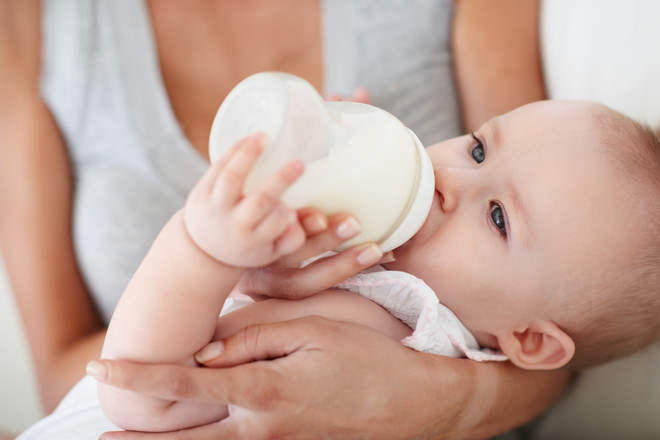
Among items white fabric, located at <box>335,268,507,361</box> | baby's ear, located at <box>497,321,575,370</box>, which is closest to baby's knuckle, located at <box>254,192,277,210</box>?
white fabric, located at <box>335,268,507,361</box>

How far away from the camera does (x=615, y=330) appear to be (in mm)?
935

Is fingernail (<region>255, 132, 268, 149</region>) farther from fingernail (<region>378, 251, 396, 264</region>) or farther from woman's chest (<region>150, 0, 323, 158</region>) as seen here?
woman's chest (<region>150, 0, 323, 158</region>)

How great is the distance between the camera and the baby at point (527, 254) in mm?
822

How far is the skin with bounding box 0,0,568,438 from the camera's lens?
0.73m

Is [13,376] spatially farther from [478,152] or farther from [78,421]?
[478,152]

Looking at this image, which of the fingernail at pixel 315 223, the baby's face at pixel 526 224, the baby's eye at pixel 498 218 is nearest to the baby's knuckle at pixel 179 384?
the fingernail at pixel 315 223

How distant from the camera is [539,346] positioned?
940mm

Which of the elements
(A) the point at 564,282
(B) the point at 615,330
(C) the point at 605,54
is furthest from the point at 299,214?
(C) the point at 605,54

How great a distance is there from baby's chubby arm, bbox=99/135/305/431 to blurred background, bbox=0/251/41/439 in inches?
44.0

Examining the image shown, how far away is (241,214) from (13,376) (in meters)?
1.52

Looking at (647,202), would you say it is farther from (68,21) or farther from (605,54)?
(68,21)

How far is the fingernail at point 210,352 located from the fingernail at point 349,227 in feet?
0.71

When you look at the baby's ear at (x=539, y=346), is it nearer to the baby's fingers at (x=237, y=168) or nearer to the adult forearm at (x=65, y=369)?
the baby's fingers at (x=237, y=168)

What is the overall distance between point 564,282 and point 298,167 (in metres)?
0.50
